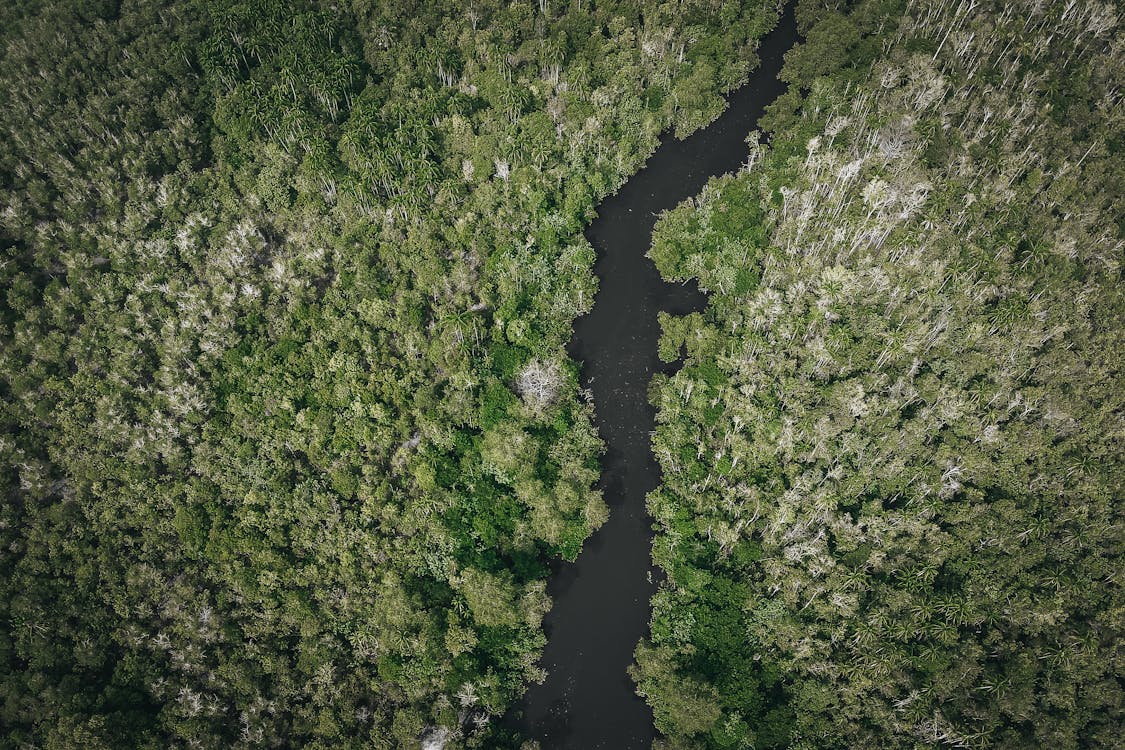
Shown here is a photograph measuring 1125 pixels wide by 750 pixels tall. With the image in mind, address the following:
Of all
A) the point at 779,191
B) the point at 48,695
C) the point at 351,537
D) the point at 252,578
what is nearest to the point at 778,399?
the point at 779,191

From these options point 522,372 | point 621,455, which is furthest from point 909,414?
point 522,372

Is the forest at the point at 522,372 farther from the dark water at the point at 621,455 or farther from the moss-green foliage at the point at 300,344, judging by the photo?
the dark water at the point at 621,455

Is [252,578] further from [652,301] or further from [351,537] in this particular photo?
[652,301]

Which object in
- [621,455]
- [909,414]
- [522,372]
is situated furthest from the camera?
[522,372]

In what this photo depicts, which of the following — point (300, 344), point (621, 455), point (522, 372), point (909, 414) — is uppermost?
point (300, 344)

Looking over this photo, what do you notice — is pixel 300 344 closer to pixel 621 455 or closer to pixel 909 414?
pixel 621 455

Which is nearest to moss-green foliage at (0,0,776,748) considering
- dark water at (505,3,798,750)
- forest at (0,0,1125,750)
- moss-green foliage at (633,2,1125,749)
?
forest at (0,0,1125,750)

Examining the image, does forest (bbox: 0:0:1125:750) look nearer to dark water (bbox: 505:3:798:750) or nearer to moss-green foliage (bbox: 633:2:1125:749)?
moss-green foliage (bbox: 633:2:1125:749)
